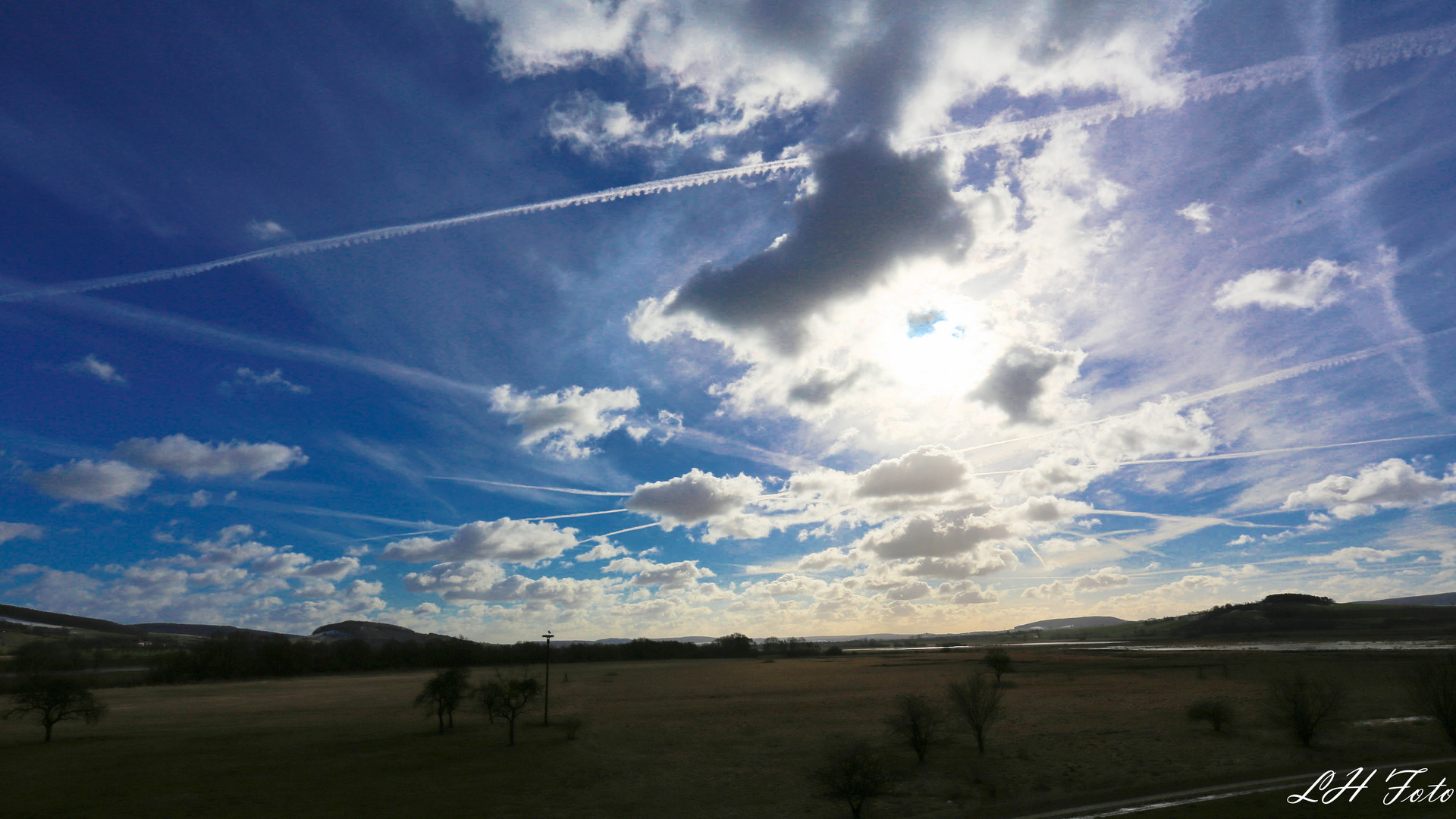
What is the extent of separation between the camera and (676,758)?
4412 cm

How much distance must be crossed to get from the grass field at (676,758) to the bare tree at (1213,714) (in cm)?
89

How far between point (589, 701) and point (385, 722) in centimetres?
2557

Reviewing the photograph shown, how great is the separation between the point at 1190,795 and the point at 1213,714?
16.4m

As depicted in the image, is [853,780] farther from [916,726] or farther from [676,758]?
[676,758]

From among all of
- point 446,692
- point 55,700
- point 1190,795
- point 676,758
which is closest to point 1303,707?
point 1190,795

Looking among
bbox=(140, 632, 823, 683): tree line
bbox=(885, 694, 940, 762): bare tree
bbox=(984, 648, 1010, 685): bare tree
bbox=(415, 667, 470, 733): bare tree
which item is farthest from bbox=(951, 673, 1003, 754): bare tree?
bbox=(140, 632, 823, 683): tree line

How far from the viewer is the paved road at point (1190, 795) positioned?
2973 centimetres

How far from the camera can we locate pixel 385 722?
63844 mm

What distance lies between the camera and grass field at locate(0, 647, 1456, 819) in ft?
110

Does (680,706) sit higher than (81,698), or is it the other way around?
(81,698)

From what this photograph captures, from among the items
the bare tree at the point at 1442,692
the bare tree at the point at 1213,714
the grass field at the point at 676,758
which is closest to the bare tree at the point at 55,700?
the grass field at the point at 676,758

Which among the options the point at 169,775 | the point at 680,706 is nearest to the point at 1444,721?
the point at 680,706

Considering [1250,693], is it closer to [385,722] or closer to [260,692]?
[385,722]

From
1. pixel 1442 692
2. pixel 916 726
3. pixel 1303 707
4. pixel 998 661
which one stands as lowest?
pixel 998 661
